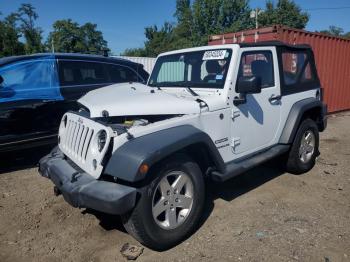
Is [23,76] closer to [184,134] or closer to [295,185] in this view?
[184,134]

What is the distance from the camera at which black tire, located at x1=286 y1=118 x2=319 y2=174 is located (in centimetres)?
496

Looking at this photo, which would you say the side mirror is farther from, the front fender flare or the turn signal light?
the turn signal light

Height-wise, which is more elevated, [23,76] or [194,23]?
[194,23]

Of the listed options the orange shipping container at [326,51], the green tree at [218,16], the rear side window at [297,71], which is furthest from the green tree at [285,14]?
the rear side window at [297,71]

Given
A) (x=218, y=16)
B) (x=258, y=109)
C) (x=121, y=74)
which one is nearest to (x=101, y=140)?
(x=258, y=109)

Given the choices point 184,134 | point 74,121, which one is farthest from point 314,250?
point 74,121

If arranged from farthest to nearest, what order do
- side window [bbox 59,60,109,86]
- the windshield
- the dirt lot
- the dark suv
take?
side window [bbox 59,60,109,86]
the dark suv
the windshield
the dirt lot

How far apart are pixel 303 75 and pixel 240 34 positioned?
4170mm

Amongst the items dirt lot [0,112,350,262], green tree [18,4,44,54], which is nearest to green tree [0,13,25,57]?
green tree [18,4,44,54]

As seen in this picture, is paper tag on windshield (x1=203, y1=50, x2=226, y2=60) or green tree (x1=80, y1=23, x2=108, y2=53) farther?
green tree (x1=80, y1=23, x2=108, y2=53)

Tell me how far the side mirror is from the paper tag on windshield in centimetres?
42

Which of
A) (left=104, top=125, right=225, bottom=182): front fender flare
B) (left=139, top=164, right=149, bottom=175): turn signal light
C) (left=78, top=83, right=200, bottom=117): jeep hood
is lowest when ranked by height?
(left=139, top=164, right=149, bottom=175): turn signal light

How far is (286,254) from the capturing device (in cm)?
315

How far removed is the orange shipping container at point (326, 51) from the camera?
858 cm
